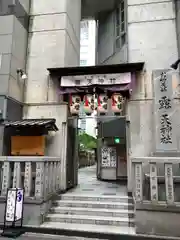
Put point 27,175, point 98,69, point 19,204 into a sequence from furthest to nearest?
point 98,69, point 27,175, point 19,204

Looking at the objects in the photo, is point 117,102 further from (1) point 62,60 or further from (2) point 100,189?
(2) point 100,189

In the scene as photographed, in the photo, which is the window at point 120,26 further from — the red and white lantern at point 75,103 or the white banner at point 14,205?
the white banner at point 14,205

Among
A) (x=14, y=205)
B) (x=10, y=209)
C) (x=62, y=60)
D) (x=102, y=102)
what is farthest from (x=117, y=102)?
(x=10, y=209)

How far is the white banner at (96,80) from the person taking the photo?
27.4ft

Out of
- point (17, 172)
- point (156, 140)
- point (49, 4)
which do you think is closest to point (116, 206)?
point (156, 140)

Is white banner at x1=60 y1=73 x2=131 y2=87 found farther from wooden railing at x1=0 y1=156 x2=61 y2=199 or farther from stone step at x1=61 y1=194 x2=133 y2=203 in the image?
stone step at x1=61 y1=194 x2=133 y2=203

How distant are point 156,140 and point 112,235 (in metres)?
3.42

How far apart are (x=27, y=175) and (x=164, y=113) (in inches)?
195

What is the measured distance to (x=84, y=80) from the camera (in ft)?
28.3

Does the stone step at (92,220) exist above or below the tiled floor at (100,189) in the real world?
below

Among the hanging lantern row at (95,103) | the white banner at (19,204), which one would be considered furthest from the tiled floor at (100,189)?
the hanging lantern row at (95,103)

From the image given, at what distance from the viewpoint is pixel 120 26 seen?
1243 centimetres

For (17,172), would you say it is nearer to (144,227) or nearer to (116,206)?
(116,206)

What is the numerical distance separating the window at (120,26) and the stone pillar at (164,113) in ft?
16.2
